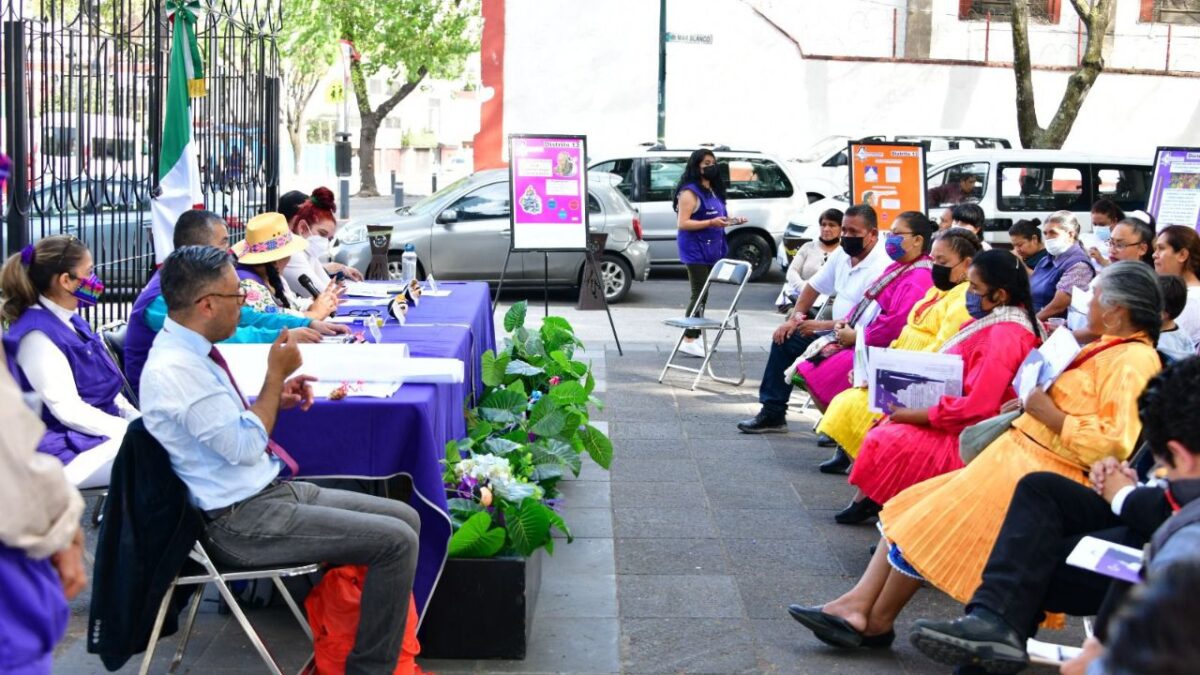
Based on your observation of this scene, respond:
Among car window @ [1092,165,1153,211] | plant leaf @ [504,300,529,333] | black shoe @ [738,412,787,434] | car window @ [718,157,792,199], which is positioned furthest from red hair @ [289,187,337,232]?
car window @ [1092,165,1153,211]

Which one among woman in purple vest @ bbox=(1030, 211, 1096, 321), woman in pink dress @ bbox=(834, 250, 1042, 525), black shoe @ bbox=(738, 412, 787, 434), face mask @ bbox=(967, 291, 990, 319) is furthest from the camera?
black shoe @ bbox=(738, 412, 787, 434)

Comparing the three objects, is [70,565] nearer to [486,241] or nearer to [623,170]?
[486,241]

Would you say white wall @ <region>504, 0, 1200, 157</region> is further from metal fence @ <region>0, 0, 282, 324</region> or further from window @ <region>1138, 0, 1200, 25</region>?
metal fence @ <region>0, 0, 282, 324</region>

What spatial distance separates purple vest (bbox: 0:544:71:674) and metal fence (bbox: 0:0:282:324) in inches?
174

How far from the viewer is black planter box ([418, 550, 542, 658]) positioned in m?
4.73

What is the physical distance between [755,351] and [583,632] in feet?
23.4

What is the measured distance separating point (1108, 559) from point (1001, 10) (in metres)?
24.4

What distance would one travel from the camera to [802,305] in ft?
28.1

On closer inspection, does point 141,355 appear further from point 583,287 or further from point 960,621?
point 583,287

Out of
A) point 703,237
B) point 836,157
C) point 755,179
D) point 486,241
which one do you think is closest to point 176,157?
point 703,237

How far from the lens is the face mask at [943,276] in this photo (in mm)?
6479

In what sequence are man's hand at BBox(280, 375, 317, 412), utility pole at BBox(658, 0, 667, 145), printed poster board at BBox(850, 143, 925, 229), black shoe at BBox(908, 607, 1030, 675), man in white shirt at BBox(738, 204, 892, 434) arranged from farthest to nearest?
utility pole at BBox(658, 0, 667, 145) → printed poster board at BBox(850, 143, 925, 229) → man in white shirt at BBox(738, 204, 892, 434) → man's hand at BBox(280, 375, 317, 412) → black shoe at BBox(908, 607, 1030, 675)

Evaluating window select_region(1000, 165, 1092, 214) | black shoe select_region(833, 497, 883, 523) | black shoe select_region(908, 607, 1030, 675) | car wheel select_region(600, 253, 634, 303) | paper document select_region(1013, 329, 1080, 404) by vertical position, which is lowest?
black shoe select_region(833, 497, 883, 523)

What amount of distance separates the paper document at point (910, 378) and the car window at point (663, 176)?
1084 cm
